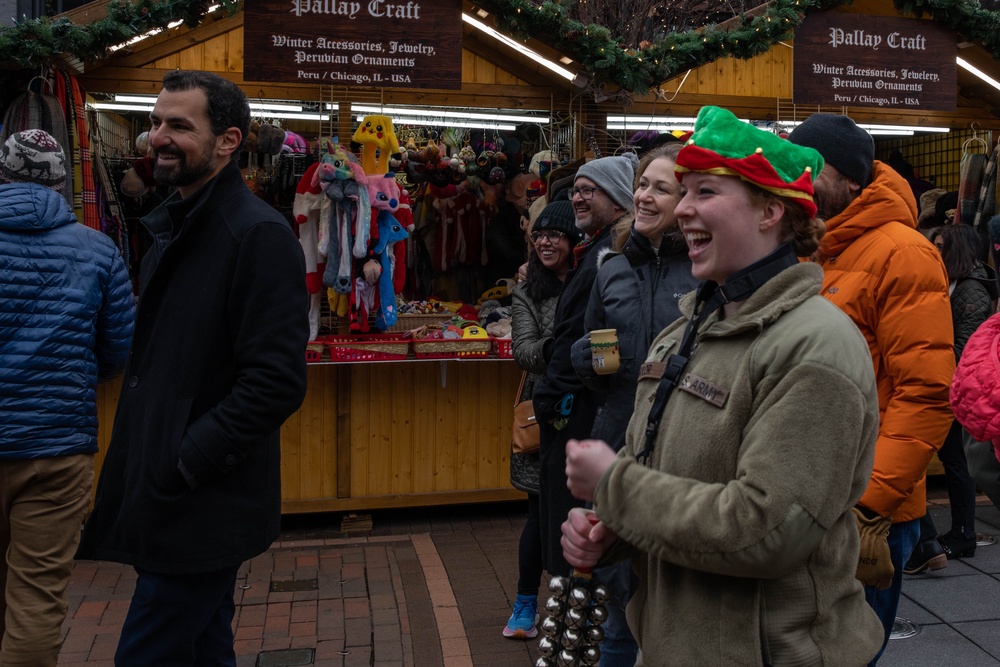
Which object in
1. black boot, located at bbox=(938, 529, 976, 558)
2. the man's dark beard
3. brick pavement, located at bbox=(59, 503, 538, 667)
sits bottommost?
brick pavement, located at bbox=(59, 503, 538, 667)

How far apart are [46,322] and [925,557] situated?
185 inches

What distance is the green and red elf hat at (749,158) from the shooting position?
186 cm

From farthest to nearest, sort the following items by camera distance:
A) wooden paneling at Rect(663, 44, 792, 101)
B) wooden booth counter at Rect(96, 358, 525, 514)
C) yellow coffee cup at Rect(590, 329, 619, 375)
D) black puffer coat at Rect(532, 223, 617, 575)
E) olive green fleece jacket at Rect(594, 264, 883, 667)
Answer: wooden paneling at Rect(663, 44, 792, 101)
wooden booth counter at Rect(96, 358, 525, 514)
black puffer coat at Rect(532, 223, 617, 575)
yellow coffee cup at Rect(590, 329, 619, 375)
olive green fleece jacket at Rect(594, 264, 883, 667)

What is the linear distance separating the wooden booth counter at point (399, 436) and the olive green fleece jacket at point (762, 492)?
4826mm

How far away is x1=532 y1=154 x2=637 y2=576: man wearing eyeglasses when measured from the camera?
12.2 feet

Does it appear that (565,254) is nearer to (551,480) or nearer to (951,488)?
(551,480)

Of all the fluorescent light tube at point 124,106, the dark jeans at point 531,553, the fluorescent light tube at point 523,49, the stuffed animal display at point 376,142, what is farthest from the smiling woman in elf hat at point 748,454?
the fluorescent light tube at point 124,106

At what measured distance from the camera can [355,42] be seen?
601cm

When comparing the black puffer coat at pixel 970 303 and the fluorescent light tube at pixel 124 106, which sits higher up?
the fluorescent light tube at pixel 124 106

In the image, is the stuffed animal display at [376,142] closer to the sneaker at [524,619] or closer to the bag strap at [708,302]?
the sneaker at [524,619]

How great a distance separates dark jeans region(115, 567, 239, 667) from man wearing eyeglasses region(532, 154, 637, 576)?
136 centimetres

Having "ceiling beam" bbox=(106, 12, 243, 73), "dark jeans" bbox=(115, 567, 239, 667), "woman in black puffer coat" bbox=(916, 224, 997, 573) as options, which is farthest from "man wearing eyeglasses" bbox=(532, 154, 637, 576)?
"ceiling beam" bbox=(106, 12, 243, 73)

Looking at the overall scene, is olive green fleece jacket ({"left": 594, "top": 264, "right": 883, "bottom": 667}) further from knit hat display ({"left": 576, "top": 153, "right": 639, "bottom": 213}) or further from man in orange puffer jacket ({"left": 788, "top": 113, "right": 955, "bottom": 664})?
knit hat display ({"left": 576, "top": 153, "right": 639, "bottom": 213})

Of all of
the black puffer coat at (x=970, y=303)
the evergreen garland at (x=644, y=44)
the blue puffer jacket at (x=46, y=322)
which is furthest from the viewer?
the evergreen garland at (x=644, y=44)
